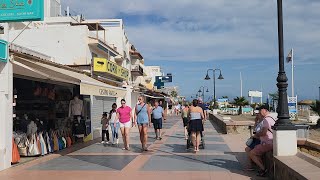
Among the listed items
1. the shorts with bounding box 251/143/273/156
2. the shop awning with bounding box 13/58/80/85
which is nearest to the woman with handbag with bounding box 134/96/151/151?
the shop awning with bounding box 13/58/80/85

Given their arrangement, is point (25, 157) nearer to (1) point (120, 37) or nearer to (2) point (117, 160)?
(2) point (117, 160)

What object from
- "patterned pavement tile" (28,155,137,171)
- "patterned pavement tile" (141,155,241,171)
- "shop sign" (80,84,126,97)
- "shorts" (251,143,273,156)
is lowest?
"patterned pavement tile" (28,155,137,171)

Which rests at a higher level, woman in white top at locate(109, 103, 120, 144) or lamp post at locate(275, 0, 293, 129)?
lamp post at locate(275, 0, 293, 129)

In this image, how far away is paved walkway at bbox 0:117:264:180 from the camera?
8.92 m

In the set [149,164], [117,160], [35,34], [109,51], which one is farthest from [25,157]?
[109,51]

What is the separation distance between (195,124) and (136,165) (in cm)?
285

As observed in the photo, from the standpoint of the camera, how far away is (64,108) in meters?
16.4

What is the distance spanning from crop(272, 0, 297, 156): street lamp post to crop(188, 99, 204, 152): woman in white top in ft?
13.4

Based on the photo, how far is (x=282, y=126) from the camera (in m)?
8.32

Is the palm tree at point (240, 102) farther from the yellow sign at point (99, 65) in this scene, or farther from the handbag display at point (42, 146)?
the handbag display at point (42, 146)

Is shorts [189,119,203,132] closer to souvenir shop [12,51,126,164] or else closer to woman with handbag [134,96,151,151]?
woman with handbag [134,96,151,151]

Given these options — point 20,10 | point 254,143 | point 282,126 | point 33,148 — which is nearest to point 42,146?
point 33,148

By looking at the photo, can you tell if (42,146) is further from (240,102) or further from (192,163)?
(240,102)

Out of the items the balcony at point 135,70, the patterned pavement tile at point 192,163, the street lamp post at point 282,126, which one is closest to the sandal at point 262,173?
the street lamp post at point 282,126
